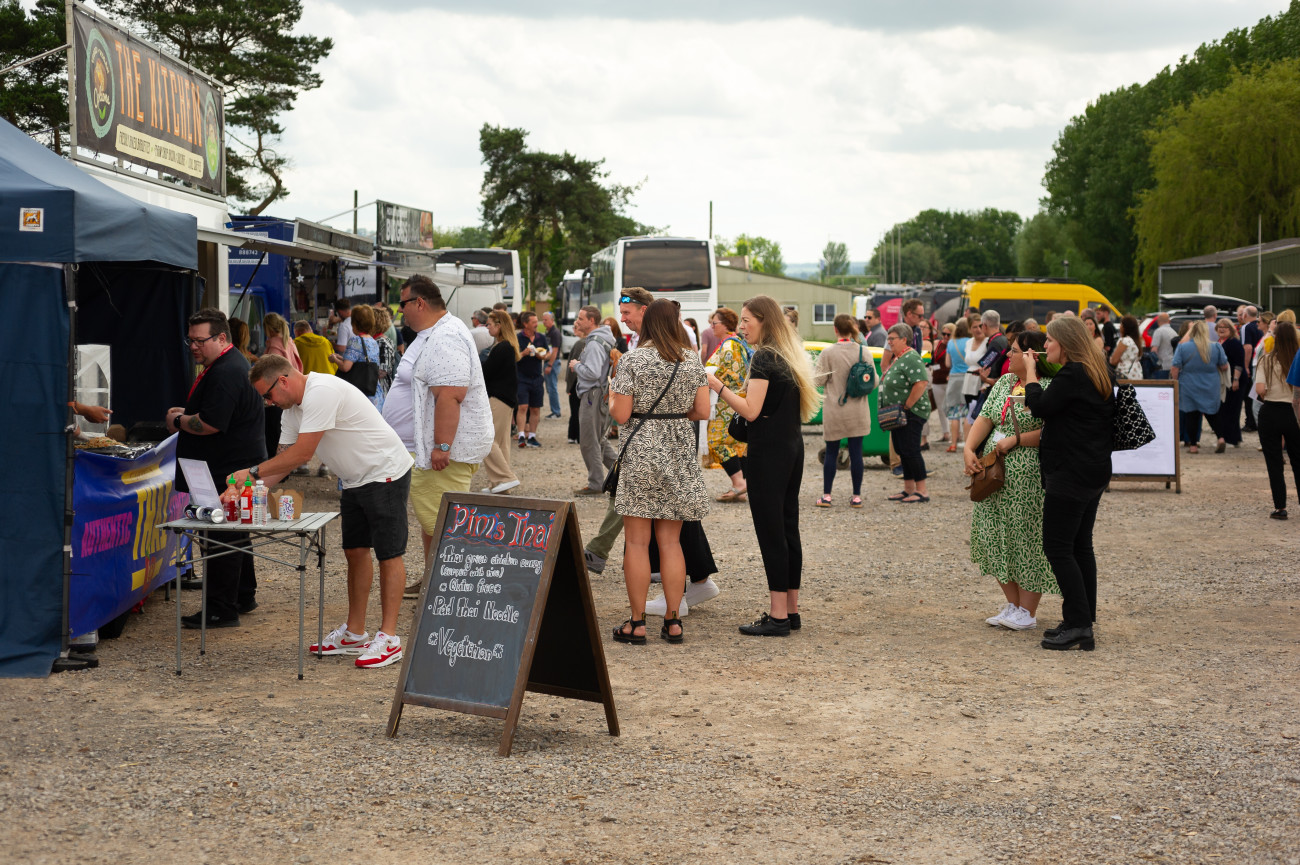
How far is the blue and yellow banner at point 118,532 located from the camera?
616 centimetres

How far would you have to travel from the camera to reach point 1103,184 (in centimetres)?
6906

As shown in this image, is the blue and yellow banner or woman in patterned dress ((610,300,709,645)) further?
woman in patterned dress ((610,300,709,645))

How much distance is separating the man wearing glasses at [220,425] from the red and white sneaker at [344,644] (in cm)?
74

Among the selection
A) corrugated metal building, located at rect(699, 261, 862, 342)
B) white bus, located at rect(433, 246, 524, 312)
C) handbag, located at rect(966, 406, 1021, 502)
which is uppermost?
corrugated metal building, located at rect(699, 261, 862, 342)

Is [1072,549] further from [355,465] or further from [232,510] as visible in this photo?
[232,510]

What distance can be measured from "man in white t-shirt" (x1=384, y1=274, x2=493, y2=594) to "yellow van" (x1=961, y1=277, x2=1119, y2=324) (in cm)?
2636

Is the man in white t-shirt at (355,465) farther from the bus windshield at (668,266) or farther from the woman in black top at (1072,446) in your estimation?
the bus windshield at (668,266)

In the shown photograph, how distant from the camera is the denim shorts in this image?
241 inches

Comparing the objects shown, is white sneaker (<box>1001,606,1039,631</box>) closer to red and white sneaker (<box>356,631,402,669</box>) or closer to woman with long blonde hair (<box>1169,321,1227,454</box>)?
red and white sneaker (<box>356,631,402,669</box>)

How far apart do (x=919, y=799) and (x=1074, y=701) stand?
1576 millimetres

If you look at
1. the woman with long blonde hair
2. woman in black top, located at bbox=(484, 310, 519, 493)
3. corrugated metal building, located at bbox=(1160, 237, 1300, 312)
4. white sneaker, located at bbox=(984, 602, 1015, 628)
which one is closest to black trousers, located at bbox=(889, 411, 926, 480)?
woman in black top, located at bbox=(484, 310, 519, 493)

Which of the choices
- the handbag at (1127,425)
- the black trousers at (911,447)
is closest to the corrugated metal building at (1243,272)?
the black trousers at (911,447)

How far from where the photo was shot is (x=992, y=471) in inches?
273

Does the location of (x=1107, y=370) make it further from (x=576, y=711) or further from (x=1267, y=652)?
(x=576, y=711)
